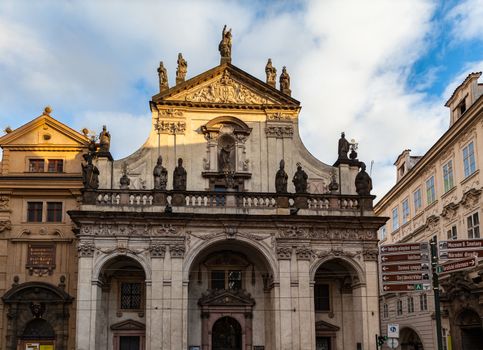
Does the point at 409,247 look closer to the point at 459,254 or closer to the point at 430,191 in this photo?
the point at 459,254

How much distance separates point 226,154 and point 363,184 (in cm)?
704

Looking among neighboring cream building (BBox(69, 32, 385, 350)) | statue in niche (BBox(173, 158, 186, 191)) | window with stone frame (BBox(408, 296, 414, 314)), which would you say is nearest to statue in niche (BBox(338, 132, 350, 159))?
neighboring cream building (BBox(69, 32, 385, 350))

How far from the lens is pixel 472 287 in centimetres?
3088

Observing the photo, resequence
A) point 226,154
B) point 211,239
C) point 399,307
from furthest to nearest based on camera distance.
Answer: point 399,307
point 226,154
point 211,239

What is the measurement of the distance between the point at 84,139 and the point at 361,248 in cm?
1556

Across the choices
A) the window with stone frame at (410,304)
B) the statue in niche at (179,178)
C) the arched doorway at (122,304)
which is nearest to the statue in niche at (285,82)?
the statue in niche at (179,178)

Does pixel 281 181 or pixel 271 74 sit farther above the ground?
pixel 271 74

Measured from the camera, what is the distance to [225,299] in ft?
104

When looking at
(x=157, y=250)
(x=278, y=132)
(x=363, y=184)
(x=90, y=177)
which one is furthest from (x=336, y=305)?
(x=90, y=177)

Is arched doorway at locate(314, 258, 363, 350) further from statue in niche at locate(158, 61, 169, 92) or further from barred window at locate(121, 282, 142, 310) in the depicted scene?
statue in niche at locate(158, 61, 169, 92)

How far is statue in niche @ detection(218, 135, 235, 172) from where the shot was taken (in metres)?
33.2

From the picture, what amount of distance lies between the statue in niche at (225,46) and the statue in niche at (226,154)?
179 inches

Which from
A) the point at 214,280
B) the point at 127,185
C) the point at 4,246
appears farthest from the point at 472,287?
the point at 4,246

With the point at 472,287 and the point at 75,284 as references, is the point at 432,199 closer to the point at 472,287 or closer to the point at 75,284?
the point at 472,287
